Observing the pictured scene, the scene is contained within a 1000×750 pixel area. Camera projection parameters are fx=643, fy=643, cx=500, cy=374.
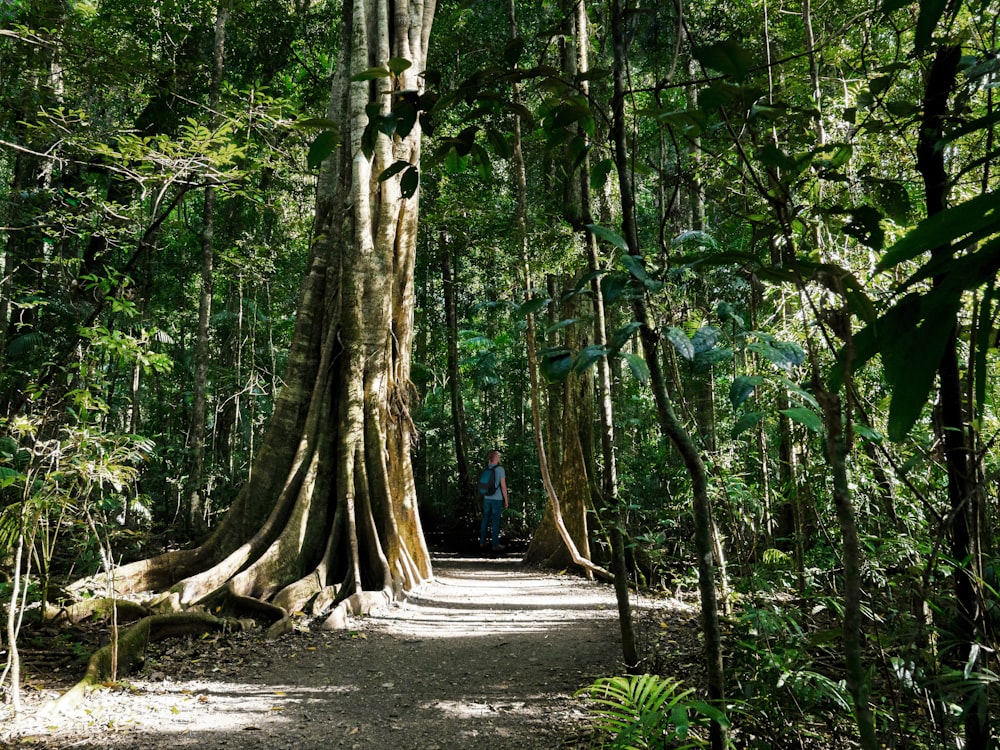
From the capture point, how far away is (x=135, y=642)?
4.43 meters

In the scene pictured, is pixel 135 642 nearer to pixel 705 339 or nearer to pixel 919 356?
pixel 705 339

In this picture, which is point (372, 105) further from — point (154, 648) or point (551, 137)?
point (154, 648)

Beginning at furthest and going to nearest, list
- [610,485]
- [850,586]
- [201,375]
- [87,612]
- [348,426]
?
[201,375] < [348,426] < [87,612] < [610,485] < [850,586]

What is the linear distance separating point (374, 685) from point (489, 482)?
701 cm

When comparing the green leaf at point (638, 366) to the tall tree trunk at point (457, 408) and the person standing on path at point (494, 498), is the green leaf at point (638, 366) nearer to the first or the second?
the person standing on path at point (494, 498)

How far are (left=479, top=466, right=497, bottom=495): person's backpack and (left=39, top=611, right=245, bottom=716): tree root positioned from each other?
6.23 m

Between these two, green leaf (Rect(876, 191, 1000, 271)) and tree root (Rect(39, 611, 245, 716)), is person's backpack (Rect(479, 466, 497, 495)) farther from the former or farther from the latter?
green leaf (Rect(876, 191, 1000, 271))

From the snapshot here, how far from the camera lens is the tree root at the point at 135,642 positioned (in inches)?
147

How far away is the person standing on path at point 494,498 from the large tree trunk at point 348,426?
3.68 m

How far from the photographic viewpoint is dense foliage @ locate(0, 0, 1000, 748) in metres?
1.45

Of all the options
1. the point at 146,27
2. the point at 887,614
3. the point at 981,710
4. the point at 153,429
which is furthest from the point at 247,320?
the point at 981,710

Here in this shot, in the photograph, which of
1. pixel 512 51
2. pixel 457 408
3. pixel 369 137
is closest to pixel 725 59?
pixel 512 51

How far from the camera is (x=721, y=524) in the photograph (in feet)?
22.2

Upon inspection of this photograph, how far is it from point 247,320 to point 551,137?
14.5 meters
